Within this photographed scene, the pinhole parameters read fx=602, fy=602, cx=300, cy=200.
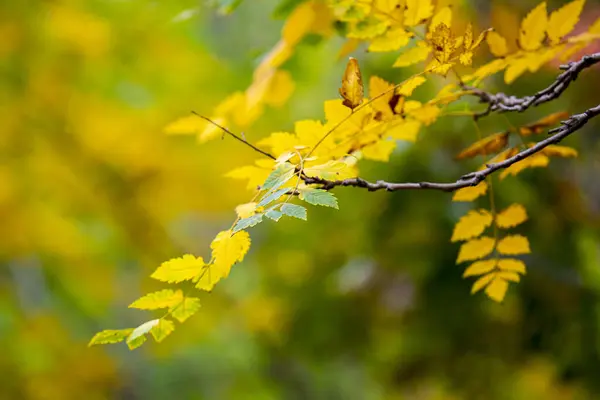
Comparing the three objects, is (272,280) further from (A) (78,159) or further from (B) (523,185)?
(B) (523,185)

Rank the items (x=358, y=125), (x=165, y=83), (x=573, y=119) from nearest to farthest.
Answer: (x=573, y=119)
(x=358, y=125)
(x=165, y=83)

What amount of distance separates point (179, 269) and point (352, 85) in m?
0.28

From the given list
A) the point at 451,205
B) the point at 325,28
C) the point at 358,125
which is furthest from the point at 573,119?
the point at 451,205

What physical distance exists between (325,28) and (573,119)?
0.67 m

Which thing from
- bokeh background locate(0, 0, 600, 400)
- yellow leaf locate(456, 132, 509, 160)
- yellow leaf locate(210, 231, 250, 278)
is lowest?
bokeh background locate(0, 0, 600, 400)

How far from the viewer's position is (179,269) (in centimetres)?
64

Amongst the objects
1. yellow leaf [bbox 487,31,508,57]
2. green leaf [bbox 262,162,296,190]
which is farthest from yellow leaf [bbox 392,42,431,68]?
green leaf [bbox 262,162,296,190]

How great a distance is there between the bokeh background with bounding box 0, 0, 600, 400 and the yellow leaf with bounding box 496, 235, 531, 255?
1.97ft

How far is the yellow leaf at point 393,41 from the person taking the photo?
0.82m

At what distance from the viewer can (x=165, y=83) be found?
3.33 meters

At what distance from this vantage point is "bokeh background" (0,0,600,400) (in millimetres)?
1927

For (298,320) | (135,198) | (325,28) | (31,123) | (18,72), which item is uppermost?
(325,28)

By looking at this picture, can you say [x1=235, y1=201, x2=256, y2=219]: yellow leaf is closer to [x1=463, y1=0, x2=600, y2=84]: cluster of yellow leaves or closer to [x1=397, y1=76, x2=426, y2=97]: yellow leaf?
[x1=397, y1=76, x2=426, y2=97]: yellow leaf

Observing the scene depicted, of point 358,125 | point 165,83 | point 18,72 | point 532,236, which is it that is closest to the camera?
point 358,125
